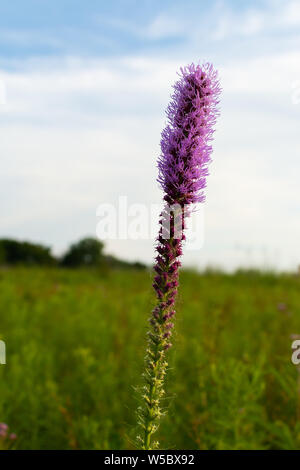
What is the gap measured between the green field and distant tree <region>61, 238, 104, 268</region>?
1200 centimetres

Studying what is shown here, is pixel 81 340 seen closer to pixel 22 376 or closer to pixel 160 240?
pixel 22 376

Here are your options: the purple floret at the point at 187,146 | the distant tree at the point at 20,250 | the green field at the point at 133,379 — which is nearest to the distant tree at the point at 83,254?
the distant tree at the point at 20,250

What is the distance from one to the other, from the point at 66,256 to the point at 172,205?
22082mm

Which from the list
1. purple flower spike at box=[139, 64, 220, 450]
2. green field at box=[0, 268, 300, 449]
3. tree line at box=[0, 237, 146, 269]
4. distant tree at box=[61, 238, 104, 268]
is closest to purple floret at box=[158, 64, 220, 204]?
purple flower spike at box=[139, 64, 220, 450]

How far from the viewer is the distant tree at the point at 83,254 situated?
2076 centimetres

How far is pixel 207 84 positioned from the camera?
8.02 feet

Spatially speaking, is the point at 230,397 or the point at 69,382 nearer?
the point at 230,397

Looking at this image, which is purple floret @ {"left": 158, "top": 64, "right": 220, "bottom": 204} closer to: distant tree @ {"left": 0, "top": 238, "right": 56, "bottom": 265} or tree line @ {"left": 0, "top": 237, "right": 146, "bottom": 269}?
tree line @ {"left": 0, "top": 237, "right": 146, "bottom": 269}

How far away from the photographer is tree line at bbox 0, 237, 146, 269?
2004 centimetres

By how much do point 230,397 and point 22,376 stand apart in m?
2.14

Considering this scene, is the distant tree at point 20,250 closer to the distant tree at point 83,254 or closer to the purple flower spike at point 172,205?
the distant tree at point 83,254
